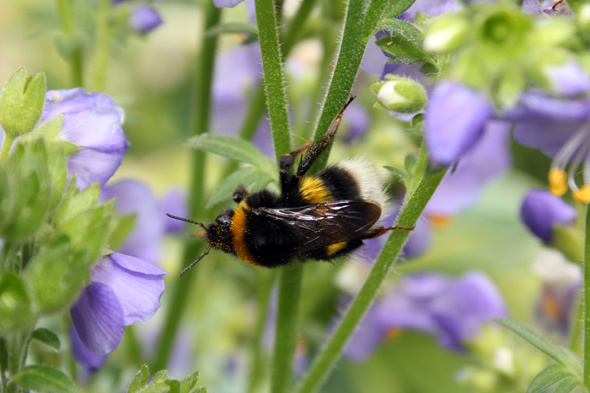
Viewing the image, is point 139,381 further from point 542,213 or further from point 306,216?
point 542,213

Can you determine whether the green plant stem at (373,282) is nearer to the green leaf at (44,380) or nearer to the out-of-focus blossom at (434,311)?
the green leaf at (44,380)

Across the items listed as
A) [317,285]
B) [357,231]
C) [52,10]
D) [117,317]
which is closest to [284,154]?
[357,231]

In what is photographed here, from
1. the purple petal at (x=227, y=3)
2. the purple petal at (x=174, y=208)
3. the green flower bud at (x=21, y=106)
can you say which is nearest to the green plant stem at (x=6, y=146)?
the green flower bud at (x=21, y=106)

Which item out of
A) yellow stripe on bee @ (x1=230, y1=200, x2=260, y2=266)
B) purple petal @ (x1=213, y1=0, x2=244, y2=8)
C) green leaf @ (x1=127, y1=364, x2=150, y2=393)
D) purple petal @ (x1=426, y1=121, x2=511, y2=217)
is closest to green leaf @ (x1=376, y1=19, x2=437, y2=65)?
purple petal @ (x1=213, y1=0, x2=244, y2=8)

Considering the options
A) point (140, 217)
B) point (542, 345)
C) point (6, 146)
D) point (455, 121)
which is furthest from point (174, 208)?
point (455, 121)

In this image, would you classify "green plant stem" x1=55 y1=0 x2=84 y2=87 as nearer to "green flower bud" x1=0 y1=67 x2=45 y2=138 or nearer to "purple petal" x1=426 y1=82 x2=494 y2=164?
"green flower bud" x1=0 y1=67 x2=45 y2=138

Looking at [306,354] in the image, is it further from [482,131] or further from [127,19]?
[482,131]
